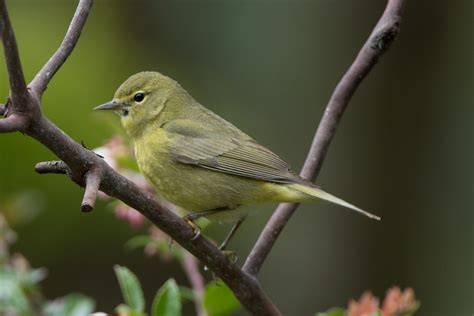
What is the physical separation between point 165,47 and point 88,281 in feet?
9.13

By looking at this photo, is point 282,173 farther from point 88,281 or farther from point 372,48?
point 88,281

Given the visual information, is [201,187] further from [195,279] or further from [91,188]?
[91,188]

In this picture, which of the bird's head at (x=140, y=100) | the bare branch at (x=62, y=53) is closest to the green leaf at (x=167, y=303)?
the bare branch at (x=62, y=53)

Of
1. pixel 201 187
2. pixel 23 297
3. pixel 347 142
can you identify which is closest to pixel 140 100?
pixel 201 187

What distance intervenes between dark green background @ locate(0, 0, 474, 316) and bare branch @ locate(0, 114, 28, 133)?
15.8 feet

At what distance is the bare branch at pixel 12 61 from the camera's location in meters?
1.39

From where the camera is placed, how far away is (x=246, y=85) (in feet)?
26.7

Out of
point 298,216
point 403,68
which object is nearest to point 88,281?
point 298,216

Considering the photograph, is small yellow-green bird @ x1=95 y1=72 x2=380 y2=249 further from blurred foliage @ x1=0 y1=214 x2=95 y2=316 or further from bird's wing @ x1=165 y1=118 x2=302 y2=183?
blurred foliage @ x1=0 y1=214 x2=95 y2=316

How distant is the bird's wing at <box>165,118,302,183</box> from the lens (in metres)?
3.07

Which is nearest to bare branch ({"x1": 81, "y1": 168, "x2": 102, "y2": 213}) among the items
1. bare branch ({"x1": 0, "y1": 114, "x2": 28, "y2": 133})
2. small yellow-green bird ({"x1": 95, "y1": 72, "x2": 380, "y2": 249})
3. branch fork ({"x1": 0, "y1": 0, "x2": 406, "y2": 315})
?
branch fork ({"x1": 0, "y1": 0, "x2": 406, "y2": 315})

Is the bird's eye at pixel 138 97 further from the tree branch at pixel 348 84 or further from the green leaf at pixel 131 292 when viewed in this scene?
the green leaf at pixel 131 292

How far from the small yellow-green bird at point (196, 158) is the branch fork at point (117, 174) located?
378 millimetres

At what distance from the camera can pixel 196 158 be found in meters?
3.16
